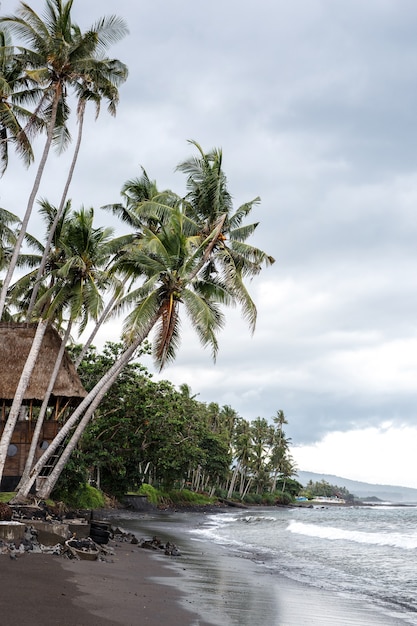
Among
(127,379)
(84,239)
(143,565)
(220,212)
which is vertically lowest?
(143,565)

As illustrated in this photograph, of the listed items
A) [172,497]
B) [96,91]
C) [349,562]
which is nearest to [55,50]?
[96,91]

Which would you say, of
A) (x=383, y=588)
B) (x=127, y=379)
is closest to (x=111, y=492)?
(x=127, y=379)

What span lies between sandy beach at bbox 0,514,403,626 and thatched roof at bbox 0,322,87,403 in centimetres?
967

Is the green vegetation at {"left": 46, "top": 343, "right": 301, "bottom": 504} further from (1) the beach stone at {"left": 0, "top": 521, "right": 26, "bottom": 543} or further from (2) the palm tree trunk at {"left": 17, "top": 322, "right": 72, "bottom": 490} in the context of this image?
(1) the beach stone at {"left": 0, "top": 521, "right": 26, "bottom": 543}

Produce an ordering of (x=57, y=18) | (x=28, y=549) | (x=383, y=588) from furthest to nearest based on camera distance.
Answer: (x=57, y=18) < (x=383, y=588) < (x=28, y=549)

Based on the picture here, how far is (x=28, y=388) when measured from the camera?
22.2 meters

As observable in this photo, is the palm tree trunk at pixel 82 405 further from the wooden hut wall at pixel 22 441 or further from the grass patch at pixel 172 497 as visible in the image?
the grass patch at pixel 172 497

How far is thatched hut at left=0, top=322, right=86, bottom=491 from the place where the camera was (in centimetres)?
2153

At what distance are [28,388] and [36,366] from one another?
975 millimetres

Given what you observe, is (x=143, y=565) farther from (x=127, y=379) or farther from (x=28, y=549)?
(x=127, y=379)

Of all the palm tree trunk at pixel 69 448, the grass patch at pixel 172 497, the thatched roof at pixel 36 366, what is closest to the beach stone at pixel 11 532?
the palm tree trunk at pixel 69 448

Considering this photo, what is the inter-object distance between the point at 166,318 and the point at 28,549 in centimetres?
895

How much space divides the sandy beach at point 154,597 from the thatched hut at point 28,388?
9.06 m

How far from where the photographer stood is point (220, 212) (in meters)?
22.0
